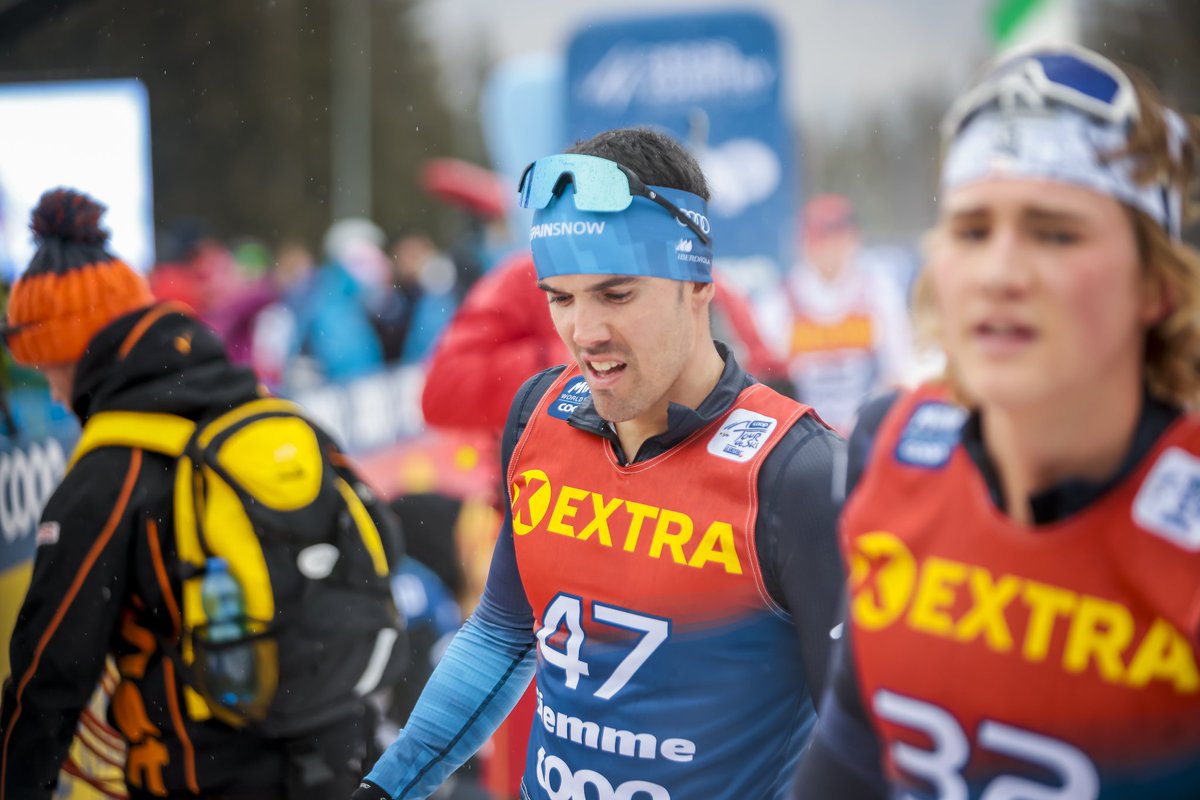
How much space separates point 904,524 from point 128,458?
7.23 feet

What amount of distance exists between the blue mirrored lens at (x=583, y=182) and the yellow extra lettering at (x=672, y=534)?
601 millimetres

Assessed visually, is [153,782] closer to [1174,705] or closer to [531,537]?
[531,537]

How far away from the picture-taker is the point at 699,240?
97.6 inches

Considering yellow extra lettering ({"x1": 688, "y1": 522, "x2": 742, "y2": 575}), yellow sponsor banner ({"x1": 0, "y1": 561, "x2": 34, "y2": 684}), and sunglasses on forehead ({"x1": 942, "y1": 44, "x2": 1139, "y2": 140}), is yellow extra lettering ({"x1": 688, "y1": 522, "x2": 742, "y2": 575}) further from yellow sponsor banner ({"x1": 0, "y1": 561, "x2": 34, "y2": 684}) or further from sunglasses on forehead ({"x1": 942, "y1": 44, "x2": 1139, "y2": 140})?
yellow sponsor banner ({"x1": 0, "y1": 561, "x2": 34, "y2": 684})

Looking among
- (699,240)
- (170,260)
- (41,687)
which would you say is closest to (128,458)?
(41,687)

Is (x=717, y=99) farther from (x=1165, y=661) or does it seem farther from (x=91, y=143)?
(x=1165, y=661)

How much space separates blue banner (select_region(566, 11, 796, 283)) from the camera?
206 inches

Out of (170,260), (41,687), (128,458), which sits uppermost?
(128,458)

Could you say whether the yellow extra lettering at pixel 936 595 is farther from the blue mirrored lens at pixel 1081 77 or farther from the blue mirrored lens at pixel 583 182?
the blue mirrored lens at pixel 583 182

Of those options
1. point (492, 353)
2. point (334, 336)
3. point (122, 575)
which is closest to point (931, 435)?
point (122, 575)

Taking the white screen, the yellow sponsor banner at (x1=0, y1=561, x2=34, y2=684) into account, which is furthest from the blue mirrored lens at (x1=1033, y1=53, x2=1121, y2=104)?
the white screen

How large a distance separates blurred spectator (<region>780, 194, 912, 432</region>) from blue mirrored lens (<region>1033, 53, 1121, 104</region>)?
7618mm

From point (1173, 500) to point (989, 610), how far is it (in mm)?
253

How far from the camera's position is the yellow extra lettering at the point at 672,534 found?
7.41ft
